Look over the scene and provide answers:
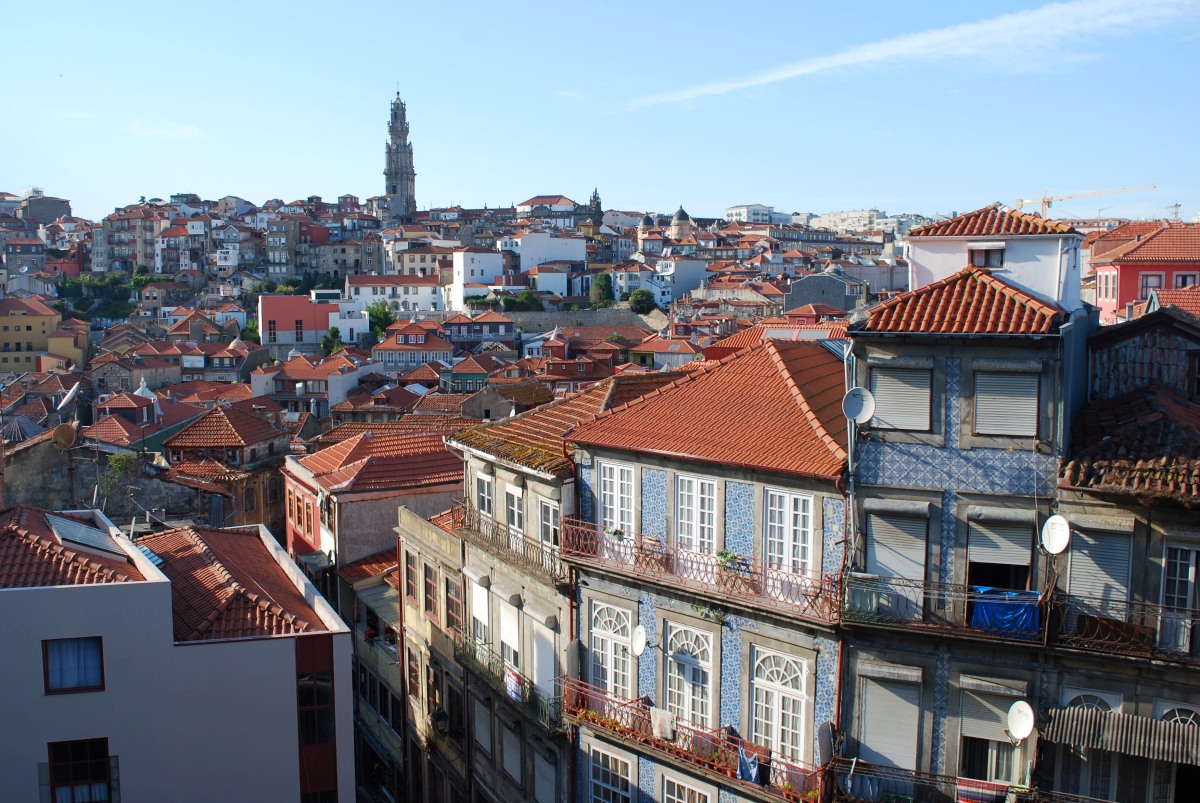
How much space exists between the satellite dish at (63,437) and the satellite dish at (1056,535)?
27.3m

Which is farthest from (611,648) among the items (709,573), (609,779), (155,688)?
(155,688)

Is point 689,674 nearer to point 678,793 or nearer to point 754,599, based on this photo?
point 678,793

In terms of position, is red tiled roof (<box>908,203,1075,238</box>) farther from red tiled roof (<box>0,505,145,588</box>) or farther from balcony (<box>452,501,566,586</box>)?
red tiled roof (<box>0,505,145,588</box>)

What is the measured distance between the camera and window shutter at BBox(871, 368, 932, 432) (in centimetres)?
Result: 1248

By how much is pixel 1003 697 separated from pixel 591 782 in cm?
670

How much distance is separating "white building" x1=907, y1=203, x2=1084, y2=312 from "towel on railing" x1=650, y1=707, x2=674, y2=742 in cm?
682

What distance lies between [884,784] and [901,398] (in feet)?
15.5

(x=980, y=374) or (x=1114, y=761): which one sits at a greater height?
(x=980, y=374)

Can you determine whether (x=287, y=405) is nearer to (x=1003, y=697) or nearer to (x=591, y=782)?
(x=591, y=782)

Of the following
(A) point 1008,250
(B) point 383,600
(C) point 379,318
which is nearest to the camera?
(A) point 1008,250

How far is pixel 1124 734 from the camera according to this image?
11.2 m

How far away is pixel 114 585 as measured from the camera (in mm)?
14656

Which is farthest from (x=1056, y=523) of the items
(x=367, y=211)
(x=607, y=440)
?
(x=367, y=211)

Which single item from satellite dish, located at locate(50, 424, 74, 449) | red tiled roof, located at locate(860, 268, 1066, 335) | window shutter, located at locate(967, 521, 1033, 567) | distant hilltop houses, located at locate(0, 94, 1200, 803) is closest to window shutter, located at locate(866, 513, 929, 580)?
distant hilltop houses, located at locate(0, 94, 1200, 803)
